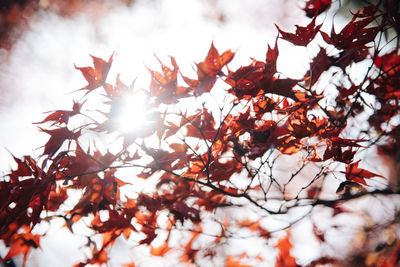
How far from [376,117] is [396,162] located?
1.29ft

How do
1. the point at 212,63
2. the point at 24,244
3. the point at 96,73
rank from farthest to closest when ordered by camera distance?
1. the point at 24,244
2. the point at 96,73
3. the point at 212,63

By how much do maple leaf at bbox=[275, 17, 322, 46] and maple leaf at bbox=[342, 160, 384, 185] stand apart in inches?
26.6

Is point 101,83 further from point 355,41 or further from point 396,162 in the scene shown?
point 396,162

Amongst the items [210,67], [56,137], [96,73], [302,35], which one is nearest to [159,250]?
[56,137]

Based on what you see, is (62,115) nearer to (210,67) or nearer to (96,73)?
(96,73)

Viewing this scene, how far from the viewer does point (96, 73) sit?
2.81ft

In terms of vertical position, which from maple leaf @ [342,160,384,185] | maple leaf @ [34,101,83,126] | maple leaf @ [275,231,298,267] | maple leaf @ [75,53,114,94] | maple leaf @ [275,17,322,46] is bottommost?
maple leaf @ [275,231,298,267]

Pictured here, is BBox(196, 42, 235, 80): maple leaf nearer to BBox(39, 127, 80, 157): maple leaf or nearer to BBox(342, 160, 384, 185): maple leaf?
BBox(39, 127, 80, 157): maple leaf

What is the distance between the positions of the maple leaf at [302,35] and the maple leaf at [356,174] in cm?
67

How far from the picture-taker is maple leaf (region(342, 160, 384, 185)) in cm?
107

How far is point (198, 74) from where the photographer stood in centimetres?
73

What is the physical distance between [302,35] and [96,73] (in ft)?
2.96

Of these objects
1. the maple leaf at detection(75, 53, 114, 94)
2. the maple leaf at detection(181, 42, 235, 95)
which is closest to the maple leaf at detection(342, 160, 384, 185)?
the maple leaf at detection(181, 42, 235, 95)

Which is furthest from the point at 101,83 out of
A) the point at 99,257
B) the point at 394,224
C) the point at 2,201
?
the point at 394,224
